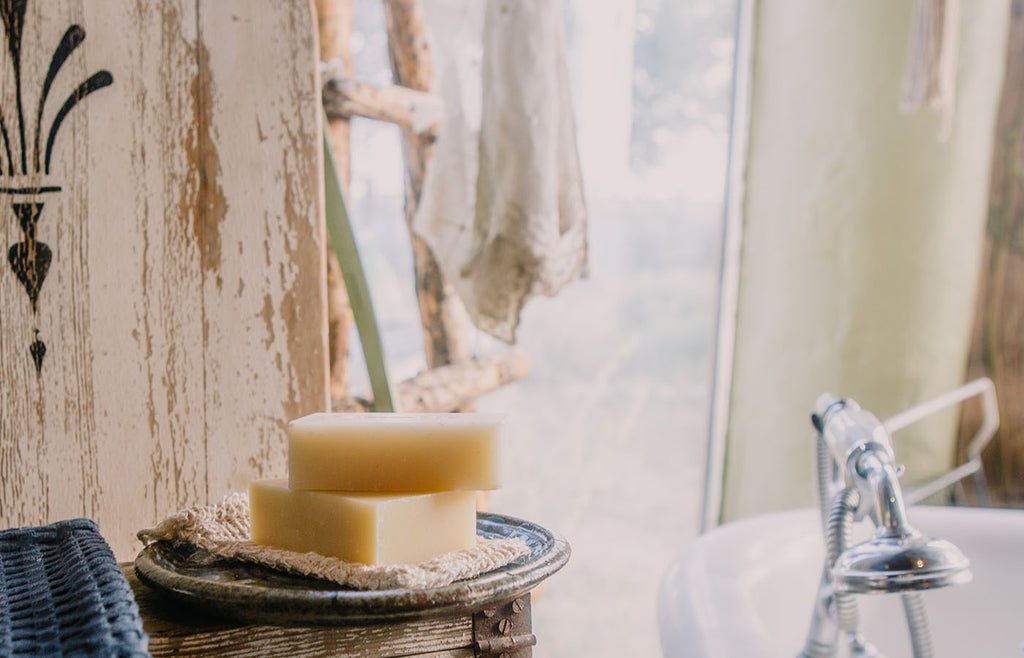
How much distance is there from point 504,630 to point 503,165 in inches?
27.1

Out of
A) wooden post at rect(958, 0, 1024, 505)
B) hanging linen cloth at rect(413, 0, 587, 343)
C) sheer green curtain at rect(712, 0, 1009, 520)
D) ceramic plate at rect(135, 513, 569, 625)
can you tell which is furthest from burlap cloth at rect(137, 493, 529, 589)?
wooden post at rect(958, 0, 1024, 505)

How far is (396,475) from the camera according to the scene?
0.58 meters

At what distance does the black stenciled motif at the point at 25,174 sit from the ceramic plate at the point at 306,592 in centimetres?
36

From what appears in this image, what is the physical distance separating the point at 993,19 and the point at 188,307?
6.43ft

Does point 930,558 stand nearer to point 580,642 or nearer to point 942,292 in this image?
point 942,292

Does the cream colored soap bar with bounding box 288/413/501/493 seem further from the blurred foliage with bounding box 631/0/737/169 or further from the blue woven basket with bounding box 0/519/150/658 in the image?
the blurred foliage with bounding box 631/0/737/169

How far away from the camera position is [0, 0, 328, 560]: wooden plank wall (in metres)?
0.80

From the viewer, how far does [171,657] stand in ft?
1.67

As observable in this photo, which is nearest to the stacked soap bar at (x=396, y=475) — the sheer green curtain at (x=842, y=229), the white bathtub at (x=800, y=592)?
the white bathtub at (x=800, y=592)

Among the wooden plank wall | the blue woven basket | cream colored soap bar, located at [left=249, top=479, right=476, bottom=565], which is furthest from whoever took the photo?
the wooden plank wall

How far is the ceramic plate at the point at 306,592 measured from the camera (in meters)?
0.47

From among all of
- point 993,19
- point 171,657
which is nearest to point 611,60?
point 993,19

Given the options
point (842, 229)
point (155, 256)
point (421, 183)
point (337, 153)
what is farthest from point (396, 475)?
point (842, 229)

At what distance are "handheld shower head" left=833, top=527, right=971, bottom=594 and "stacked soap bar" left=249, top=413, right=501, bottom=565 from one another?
0.35 metres
